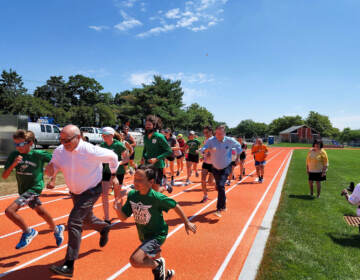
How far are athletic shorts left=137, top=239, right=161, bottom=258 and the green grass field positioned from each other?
1.56m

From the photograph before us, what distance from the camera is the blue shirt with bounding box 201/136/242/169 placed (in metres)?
6.24

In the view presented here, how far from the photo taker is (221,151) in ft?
20.6

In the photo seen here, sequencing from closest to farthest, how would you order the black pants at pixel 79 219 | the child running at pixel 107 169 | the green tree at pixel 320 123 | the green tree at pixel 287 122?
the black pants at pixel 79 219 → the child running at pixel 107 169 → the green tree at pixel 320 123 → the green tree at pixel 287 122

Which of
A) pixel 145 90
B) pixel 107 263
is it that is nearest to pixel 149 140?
pixel 107 263

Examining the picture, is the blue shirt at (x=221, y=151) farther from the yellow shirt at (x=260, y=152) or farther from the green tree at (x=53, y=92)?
the green tree at (x=53, y=92)

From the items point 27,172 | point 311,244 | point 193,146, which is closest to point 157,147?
point 27,172

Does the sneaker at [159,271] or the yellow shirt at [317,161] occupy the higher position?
the yellow shirt at [317,161]

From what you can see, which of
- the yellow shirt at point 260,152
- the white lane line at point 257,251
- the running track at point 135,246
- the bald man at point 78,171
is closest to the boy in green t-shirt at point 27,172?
the running track at point 135,246

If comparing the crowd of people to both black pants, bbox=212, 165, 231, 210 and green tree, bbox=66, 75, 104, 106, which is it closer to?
black pants, bbox=212, 165, 231, 210

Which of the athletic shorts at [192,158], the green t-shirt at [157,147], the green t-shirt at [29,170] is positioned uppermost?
the green t-shirt at [157,147]

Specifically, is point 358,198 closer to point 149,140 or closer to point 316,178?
point 316,178

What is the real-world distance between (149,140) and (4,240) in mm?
3236

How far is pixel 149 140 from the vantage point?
209 inches

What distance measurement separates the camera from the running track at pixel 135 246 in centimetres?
358
